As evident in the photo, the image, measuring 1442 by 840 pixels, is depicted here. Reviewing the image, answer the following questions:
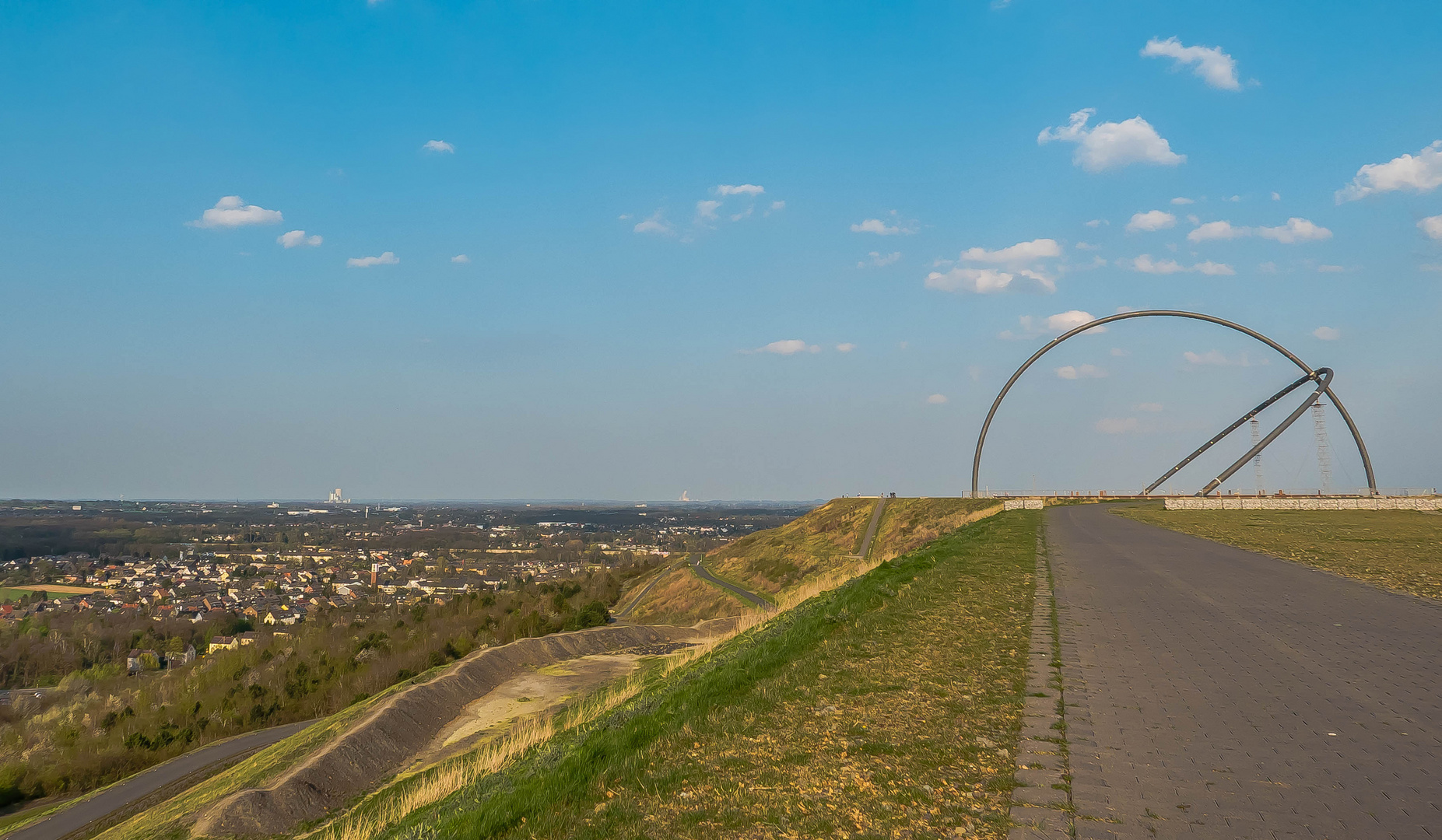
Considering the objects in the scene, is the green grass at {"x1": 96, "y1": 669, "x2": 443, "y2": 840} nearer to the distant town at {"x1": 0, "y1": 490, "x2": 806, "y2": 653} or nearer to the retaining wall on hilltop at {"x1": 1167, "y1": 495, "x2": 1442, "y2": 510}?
the distant town at {"x1": 0, "y1": 490, "x2": 806, "y2": 653}

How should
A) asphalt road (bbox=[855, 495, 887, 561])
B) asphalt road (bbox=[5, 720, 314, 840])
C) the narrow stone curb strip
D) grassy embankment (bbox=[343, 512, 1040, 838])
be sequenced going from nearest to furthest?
the narrow stone curb strip
grassy embankment (bbox=[343, 512, 1040, 838])
asphalt road (bbox=[5, 720, 314, 840])
asphalt road (bbox=[855, 495, 887, 561])

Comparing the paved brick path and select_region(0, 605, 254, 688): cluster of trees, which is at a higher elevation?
the paved brick path

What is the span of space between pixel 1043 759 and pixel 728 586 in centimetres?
4948

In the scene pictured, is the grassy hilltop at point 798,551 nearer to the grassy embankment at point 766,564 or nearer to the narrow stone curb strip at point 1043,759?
the grassy embankment at point 766,564

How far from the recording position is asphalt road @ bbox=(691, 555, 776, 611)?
44.8 metres

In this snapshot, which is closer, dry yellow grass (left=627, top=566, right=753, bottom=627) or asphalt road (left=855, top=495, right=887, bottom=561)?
dry yellow grass (left=627, top=566, right=753, bottom=627)

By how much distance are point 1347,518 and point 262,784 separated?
44981mm

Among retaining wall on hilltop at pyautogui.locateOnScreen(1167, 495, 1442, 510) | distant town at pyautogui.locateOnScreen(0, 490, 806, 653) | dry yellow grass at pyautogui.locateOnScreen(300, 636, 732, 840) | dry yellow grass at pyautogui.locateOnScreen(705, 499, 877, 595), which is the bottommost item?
distant town at pyautogui.locateOnScreen(0, 490, 806, 653)

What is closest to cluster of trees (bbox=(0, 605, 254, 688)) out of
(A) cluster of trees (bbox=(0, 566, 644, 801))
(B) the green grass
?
(A) cluster of trees (bbox=(0, 566, 644, 801))

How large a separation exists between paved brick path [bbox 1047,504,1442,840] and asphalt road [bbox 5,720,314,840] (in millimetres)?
21540

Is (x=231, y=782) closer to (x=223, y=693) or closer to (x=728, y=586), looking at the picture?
(x=223, y=693)

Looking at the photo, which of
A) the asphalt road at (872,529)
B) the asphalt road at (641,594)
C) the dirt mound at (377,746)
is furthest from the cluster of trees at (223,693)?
the asphalt road at (872,529)

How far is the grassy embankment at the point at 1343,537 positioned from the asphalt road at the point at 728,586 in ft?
66.2

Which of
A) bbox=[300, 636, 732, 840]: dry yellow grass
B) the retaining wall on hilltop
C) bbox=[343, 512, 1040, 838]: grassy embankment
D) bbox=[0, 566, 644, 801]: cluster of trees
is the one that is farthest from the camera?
the retaining wall on hilltop
